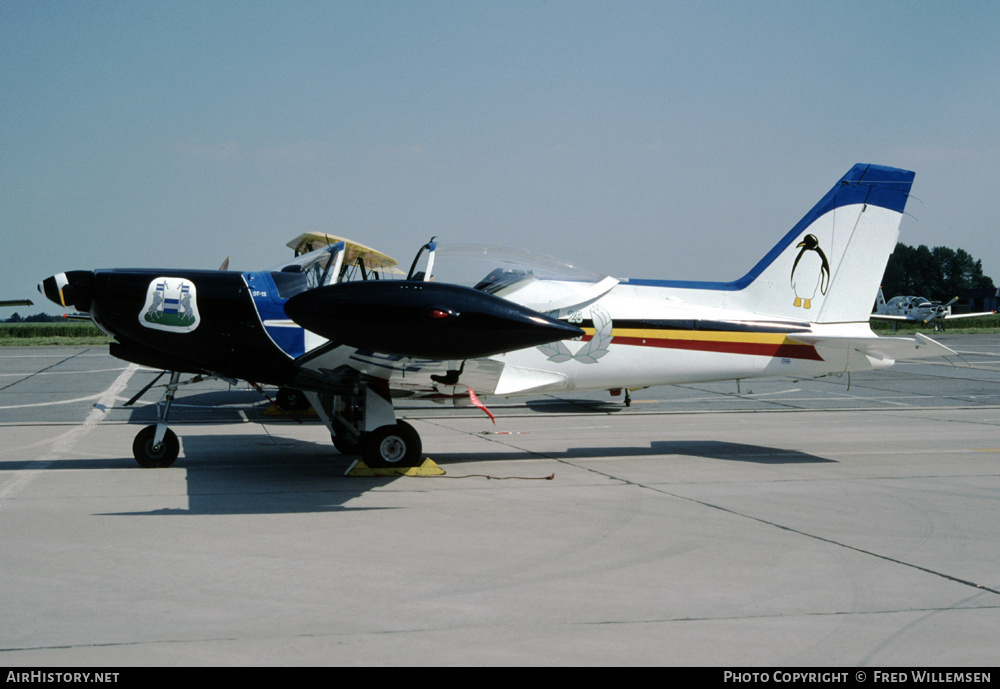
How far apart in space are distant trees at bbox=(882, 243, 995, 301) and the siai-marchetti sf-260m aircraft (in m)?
114

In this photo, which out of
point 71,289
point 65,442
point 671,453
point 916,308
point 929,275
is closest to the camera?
point 71,289

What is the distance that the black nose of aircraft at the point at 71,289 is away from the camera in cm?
739

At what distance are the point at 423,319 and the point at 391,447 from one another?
2336 millimetres

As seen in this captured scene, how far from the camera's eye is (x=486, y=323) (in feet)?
19.3

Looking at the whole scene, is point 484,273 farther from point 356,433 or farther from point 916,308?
point 916,308

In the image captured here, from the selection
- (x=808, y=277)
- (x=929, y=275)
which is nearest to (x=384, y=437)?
(x=808, y=277)

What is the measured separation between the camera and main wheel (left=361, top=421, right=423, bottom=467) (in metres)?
7.77

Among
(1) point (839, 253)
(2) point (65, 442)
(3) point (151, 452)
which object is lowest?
(2) point (65, 442)

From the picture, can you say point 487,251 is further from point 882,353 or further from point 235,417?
point 235,417

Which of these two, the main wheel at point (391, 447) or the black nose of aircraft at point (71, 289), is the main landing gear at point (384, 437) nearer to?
the main wheel at point (391, 447)

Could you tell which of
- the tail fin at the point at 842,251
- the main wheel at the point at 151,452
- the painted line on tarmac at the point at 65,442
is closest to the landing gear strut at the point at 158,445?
the main wheel at the point at 151,452

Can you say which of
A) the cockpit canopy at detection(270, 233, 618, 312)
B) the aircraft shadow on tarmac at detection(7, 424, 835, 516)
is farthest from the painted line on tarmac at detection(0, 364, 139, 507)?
the cockpit canopy at detection(270, 233, 618, 312)

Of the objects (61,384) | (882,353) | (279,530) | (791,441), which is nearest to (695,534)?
(279,530)

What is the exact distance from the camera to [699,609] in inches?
158
